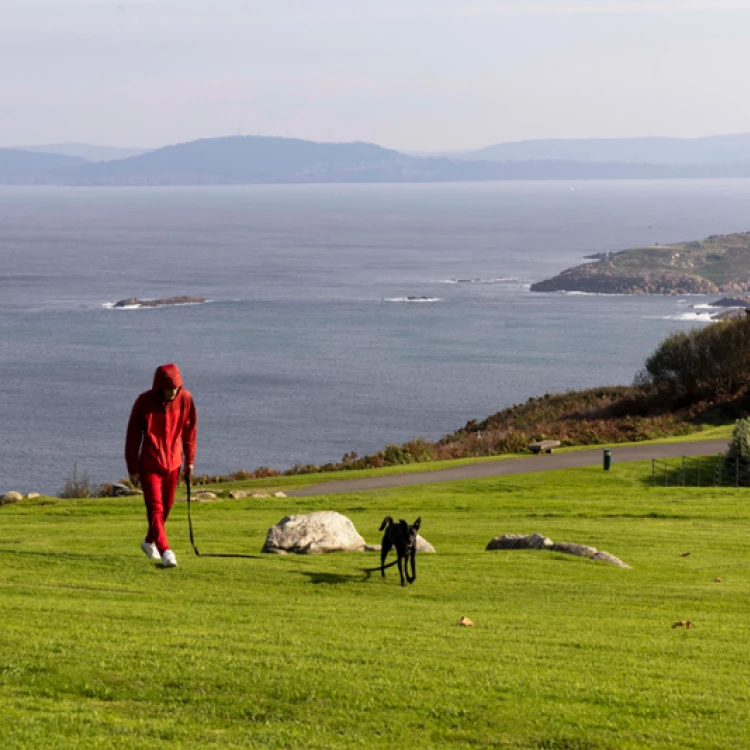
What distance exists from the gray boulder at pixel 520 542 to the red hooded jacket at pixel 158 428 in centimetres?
666

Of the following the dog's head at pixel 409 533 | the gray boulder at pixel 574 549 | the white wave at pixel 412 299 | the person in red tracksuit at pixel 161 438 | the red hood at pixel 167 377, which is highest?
the white wave at pixel 412 299

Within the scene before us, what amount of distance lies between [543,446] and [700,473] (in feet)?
24.4

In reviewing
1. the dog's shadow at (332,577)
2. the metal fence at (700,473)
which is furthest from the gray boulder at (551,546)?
the metal fence at (700,473)

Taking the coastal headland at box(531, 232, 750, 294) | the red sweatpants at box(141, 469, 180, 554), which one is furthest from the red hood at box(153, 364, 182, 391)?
the coastal headland at box(531, 232, 750, 294)

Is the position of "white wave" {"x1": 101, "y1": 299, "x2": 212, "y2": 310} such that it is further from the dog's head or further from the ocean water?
the dog's head

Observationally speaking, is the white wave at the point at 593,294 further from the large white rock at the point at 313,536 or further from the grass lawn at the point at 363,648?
the large white rock at the point at 313,536

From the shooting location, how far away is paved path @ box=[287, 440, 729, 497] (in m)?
32.8

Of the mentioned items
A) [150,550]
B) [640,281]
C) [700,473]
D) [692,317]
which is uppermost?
[640,281]

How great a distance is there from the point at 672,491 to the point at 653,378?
33236 millimetres

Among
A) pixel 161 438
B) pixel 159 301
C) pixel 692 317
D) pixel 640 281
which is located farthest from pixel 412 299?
pixel 161 438

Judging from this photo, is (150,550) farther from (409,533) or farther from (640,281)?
(640,281)

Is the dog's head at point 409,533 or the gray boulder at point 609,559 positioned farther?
the gray boulder at point 609,559

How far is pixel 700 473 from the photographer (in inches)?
1368

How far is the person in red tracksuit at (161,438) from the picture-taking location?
41.1 feet
